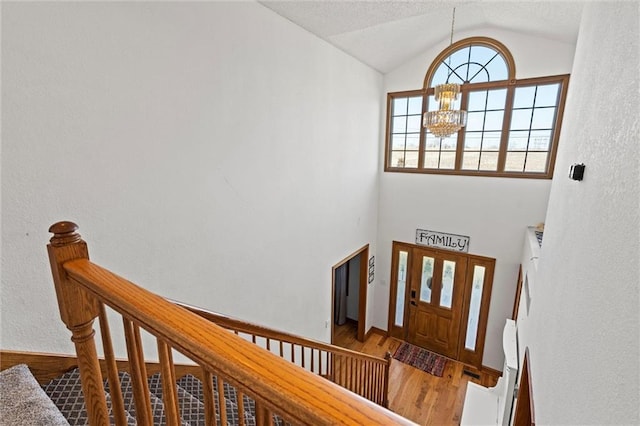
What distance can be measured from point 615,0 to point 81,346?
2.35m

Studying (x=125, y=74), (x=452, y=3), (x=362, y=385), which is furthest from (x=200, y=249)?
(x=452, y=3)

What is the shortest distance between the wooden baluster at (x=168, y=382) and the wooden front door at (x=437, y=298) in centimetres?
530

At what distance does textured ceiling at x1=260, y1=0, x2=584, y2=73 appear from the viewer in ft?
9.69

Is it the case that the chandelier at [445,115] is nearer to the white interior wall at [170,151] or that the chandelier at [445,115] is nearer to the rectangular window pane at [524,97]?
the white interior wall at [170,151]

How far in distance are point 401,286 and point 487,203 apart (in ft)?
7.37

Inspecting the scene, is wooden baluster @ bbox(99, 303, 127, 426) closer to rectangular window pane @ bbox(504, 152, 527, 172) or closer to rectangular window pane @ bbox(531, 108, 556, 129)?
rectangular window pane @ bbox(504, 152, 527, 172)

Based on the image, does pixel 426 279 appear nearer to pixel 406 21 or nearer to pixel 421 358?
pixel 421 358

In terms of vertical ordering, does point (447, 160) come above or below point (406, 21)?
below

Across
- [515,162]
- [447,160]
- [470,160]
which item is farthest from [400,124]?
[515,162]

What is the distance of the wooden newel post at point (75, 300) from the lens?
931 mm

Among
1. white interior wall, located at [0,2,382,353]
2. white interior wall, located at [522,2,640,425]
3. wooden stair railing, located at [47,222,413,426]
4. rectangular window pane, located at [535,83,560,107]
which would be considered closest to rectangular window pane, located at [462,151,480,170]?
rectangular window pane, located at [535,83,560,107]

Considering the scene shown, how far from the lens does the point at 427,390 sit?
16.0 feet

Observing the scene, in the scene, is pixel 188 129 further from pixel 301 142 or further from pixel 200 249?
pixel 301 142

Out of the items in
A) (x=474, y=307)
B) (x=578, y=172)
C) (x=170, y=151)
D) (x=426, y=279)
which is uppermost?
(x=170, y=151)
